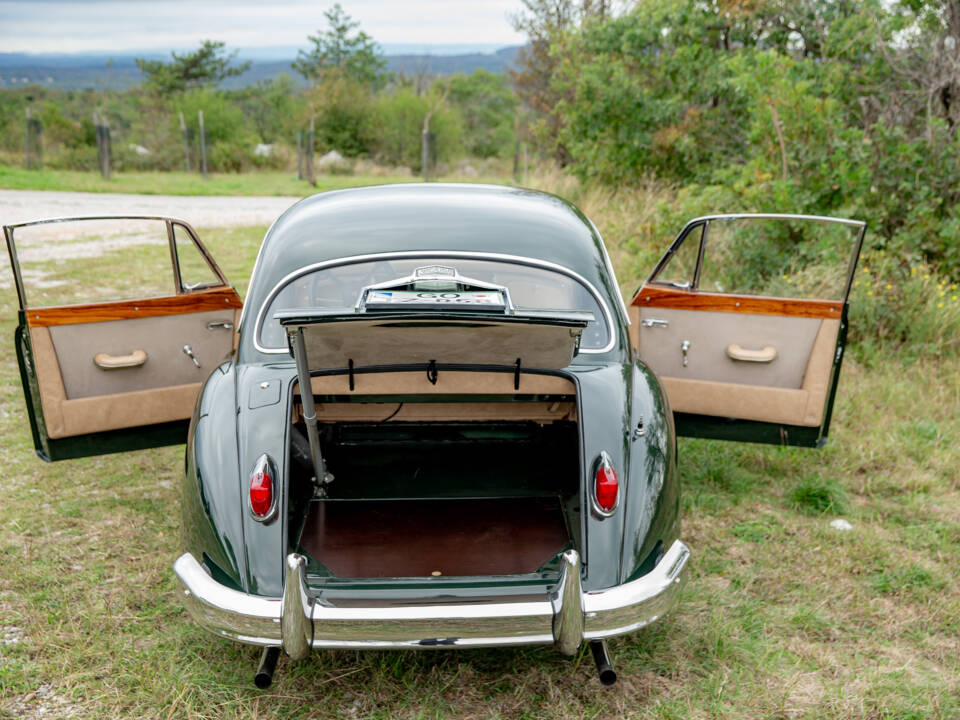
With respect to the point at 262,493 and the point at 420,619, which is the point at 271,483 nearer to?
the point at 262,493

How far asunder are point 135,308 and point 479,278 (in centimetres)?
156

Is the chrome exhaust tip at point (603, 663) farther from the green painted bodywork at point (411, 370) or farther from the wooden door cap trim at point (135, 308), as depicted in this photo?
the wooden door cap trim at point (135, 308)

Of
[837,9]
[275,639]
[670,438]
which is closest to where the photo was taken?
[275,639]

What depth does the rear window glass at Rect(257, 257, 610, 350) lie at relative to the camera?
3.31m

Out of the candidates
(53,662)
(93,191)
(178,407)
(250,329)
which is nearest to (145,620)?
(53,662)

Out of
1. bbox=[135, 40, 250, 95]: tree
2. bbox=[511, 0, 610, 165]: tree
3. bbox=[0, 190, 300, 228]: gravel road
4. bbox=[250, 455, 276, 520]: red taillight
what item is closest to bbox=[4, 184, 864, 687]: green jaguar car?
bbox=[250, 455, 276, 520]: red taillight

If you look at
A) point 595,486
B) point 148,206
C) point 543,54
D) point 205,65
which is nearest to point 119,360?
point 595,486

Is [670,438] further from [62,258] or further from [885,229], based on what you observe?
[62,258]

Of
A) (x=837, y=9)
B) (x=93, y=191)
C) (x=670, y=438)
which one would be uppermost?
(x=837, y=9)

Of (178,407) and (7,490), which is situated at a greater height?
(178,407)

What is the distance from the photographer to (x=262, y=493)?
259cm

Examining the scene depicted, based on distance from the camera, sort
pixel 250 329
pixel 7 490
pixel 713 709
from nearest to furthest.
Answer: pixel 713 709
pixel 250 329
pixel 7 490

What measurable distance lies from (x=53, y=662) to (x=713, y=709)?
7.54ft

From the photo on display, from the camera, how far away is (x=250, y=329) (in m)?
3.24
